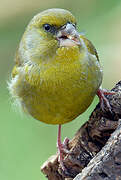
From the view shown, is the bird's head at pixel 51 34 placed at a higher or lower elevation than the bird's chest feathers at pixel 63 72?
higher

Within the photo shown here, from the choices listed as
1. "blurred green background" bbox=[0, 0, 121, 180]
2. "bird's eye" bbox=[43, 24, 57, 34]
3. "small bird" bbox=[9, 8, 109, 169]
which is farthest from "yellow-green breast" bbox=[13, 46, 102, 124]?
"blurred green background" bbox=[0, 0, 121, 180]

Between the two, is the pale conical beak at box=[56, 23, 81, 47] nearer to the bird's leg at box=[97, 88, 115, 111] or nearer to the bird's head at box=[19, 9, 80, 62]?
the bird's head at box=[19, 9, 80, 62]

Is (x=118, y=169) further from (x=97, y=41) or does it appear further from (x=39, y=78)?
(x=97, y=41)

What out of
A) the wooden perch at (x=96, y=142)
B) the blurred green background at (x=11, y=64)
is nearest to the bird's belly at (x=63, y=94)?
the wooden perch at (x=96, y=142)

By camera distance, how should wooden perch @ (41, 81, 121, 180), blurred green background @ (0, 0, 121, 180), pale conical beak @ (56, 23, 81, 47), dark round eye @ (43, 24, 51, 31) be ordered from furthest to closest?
blurred green background @ (0, 0, 121, 180), dark round eye @ (43, 24, 51, 31), pale conical beak @ (56, 23, 81, 47), wooden perch @ (41, 81, 121, 180)

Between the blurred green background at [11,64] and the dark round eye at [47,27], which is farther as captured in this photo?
the blurred green background at [11,64]

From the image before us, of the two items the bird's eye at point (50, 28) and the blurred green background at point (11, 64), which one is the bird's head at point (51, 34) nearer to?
the bird's eye at point (50, 28)

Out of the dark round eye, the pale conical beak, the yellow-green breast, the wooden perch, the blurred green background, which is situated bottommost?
the blurred green background

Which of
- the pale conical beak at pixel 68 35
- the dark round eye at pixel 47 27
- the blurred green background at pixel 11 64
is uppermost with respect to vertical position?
the dark round eye at pixel 47 27

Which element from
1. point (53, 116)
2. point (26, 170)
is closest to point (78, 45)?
point (53, 116)
